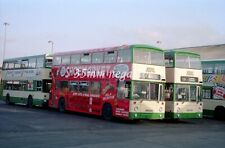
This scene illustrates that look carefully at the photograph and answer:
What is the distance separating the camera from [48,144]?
12516mm

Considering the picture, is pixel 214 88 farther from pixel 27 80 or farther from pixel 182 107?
pixel 27 80

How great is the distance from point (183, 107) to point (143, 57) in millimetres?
3815

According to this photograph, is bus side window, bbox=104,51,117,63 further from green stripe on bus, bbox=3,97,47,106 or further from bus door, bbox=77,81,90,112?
green stripe on bus, bbox=3,97,47,106

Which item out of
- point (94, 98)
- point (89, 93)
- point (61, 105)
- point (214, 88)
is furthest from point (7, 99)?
point (214, 88)

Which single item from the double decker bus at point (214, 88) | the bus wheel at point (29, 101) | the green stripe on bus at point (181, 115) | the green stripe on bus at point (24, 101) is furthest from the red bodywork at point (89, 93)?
the double decker bus at point (214, 88)

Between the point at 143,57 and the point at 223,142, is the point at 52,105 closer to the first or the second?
the point at 143,57

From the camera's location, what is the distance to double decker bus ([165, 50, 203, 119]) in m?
22.4

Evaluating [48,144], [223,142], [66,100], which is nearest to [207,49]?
[66,100]

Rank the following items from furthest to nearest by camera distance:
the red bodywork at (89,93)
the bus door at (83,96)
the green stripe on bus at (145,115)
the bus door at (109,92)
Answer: the bus door at (83,96)
the bus door at (109,92)
the red bodywork at (89,93)
the green stripe on bus at (145,115)

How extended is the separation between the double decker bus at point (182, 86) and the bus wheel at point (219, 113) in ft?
11.7

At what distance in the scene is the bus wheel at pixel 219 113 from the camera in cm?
2612

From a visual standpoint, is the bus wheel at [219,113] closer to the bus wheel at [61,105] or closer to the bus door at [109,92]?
the bus door at [109,92]

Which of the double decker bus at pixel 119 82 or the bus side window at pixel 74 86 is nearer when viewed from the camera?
the double decker bus at pixel 119 82

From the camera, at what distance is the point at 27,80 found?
32125 mm
